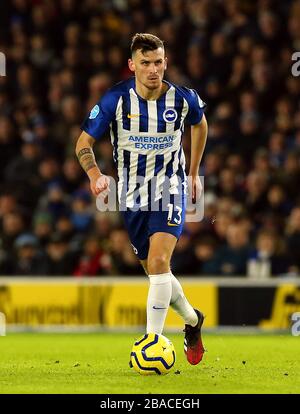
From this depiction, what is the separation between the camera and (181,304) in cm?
791

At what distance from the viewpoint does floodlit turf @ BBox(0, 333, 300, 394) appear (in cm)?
670

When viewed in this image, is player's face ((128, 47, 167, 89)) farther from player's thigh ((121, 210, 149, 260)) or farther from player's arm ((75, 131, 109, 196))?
player's thigh ((121, 210, 149, 260))

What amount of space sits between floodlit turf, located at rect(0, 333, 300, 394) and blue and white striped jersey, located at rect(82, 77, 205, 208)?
1217mm

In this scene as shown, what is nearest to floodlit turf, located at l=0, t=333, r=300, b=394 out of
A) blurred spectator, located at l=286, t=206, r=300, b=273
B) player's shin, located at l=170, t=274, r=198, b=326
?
player's shin, located at l=170, t=274, r=198, b=326

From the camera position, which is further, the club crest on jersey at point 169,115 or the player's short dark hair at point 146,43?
the club crest on jersey at point 169,115

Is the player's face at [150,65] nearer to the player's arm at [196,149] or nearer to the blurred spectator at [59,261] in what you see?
the player's arm at [196,149]

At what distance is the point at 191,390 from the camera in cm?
654

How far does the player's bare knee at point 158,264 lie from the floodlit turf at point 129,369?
2.21 feet

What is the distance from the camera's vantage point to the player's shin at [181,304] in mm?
7788

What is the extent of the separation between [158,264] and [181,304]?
0.63 m

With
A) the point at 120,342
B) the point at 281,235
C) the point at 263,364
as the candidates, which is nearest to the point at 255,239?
the point at 281,235

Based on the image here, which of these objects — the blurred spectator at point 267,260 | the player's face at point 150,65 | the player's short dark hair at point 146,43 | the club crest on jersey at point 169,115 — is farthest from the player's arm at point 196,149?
the blurred spectator at point 267,260

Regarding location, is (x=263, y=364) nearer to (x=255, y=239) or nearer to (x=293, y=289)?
(x=293, y=289)

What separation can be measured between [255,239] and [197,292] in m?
1.00
